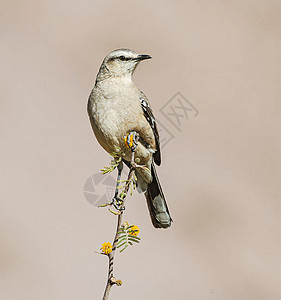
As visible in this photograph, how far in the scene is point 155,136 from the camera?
13.3ft

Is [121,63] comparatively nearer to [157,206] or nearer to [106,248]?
[157,206]

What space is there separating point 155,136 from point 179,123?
16.6ft

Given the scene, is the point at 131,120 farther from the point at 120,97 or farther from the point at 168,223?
the point at 168,223

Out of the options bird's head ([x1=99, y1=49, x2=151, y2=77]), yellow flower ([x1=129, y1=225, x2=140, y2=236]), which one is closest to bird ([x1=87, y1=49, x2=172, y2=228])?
bird's head ([x1=99, y1=49, x2=151, y2=77])

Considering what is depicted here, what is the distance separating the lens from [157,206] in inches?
165

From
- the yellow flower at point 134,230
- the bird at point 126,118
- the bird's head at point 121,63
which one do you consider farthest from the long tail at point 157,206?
the yellow flower at point 134,230

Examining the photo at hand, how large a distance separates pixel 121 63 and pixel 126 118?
25.9 inches

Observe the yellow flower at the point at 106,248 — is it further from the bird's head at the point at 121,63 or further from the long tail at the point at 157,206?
the bird's head at the point at 121,63

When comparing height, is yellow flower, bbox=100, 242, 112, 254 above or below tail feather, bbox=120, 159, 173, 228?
below

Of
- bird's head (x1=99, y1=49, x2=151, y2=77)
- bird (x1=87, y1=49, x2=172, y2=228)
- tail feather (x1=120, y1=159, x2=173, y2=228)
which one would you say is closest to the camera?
bird (x1=87, y1=49, x2=172, y2=228)

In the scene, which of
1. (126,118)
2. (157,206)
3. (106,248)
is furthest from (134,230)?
(157,206)

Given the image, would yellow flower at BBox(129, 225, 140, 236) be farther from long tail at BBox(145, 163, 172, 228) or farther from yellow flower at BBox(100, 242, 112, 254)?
long tail at BBox(145, 163, 172, 228)

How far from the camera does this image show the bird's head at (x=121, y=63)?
4027mm

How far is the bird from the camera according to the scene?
12.0 feet
